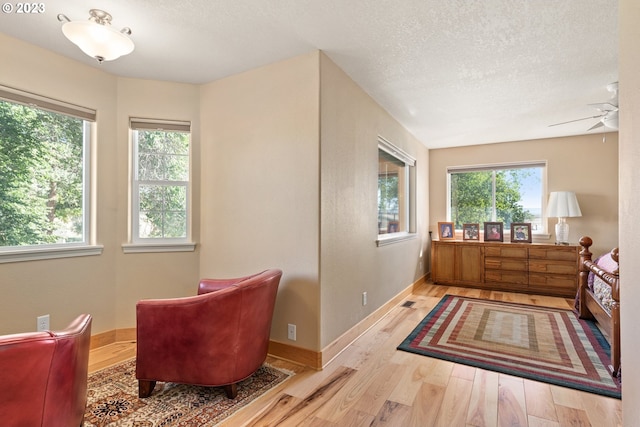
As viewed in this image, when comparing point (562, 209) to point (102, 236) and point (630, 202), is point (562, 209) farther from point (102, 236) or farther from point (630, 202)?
point (102, 236)

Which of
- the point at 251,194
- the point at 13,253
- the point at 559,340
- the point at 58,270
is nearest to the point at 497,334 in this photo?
the point at 559,340

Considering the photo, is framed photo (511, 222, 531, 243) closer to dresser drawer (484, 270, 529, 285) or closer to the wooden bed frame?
dresser drawer (484, 270, 529, 285)

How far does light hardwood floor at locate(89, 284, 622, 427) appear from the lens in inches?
69.6

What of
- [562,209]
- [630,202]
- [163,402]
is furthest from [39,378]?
[562,209]

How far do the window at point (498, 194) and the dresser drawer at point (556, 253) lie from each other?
1.87ft

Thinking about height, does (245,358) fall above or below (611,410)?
above

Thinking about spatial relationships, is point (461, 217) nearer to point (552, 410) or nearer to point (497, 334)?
point (497, 334)

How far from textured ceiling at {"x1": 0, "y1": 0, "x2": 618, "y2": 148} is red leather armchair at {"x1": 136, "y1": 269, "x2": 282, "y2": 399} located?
172 cm

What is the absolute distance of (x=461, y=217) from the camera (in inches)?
219

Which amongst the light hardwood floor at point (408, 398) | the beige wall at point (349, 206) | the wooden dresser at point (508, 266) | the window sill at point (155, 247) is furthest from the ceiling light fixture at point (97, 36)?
the wooden dresser at point (508, 266)

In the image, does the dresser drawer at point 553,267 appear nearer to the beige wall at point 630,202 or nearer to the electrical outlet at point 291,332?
the beige wall at point 630,202

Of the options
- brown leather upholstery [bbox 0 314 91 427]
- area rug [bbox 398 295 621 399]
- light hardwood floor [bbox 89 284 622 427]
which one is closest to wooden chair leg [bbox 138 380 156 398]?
light hardwood floor [bbox 89 284 622 427]

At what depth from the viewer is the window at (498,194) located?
5012 millimetres

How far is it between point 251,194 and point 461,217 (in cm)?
421
